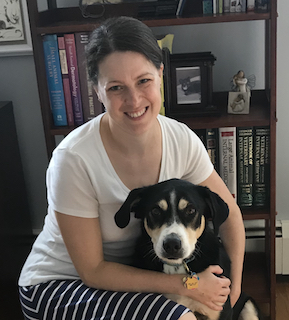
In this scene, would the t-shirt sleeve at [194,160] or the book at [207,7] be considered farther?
the book at [207,7]

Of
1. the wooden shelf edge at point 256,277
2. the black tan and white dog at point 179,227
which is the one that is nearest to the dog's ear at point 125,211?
the black tan and white dog at point 179,227

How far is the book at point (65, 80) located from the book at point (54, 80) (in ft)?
0.04

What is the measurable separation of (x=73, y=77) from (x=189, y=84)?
44 centimetres

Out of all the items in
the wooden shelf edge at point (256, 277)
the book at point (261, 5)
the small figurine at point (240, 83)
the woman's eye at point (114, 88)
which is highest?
the book at point (261, 5)

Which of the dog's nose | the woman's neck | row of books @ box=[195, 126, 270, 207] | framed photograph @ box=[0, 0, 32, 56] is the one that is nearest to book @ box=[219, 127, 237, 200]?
row of books @ box=[195, 126, 270, 207]

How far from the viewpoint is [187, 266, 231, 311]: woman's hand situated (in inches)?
50.5

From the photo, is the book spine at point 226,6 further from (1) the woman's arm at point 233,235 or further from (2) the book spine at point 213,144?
(1) the woman's arm at point 233,235

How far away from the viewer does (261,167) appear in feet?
5.60

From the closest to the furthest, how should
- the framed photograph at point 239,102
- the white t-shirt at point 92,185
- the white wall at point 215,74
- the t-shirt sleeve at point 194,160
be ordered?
the white t-shirt at point 92,185
the t-shirt sleeve at point 194,160
the framed photograph at point 239,102
the white wall at point 215,74

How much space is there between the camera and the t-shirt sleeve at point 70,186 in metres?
1.27

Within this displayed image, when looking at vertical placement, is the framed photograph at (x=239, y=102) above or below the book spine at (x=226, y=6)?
below

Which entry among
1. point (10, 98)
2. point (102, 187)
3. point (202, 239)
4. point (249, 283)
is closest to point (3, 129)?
point (10, 98)

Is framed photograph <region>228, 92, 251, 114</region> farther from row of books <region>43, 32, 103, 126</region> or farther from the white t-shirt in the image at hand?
row of books <region>43, 32, 103, 126</region>

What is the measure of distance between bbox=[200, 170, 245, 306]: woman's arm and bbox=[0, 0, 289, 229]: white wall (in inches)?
23.6
